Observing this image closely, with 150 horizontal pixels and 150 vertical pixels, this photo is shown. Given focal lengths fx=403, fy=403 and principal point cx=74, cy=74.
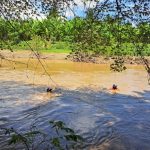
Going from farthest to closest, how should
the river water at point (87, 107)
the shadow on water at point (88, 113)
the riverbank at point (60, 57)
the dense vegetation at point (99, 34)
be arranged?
the riverbank at point (60, 57)
the river water at point (87, 107)
the shadow on water at point (88, 113)
the dense vegetation at point (99, 34)

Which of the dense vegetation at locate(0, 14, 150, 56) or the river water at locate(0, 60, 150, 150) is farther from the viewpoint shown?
the river water at locate(0, 60, 150, 150)

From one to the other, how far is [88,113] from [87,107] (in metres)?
1.52

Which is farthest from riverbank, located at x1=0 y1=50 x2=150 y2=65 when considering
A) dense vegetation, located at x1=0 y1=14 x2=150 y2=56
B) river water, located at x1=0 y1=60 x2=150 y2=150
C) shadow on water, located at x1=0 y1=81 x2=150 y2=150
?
dense vegetation, located at x1=0 y1=14 x2=150 y2=56

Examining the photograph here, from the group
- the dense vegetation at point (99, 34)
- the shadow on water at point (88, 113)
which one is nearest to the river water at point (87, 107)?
the shadow on water at point (88, 113)

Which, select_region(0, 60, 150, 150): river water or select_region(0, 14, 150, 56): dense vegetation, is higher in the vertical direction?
select_region(0, 14, 150, 56): dense vegetation

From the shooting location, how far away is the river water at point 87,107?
14.2 m

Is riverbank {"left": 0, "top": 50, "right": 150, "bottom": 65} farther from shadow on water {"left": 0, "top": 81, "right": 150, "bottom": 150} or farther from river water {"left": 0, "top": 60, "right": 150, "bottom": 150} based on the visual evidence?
shadow on water {"left": 0, "top": 81, "right": 150, "bottom": 150}

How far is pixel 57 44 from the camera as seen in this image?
5812 cm

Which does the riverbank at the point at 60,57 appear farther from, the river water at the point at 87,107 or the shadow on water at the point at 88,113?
the shadow on water at the point at 88,113

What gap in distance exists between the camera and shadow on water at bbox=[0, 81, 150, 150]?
13863 mm

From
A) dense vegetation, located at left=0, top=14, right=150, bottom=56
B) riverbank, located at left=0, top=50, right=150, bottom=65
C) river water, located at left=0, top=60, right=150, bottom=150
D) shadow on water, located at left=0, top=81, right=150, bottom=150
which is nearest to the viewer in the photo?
dense vegetation, located at left=0, top=14, right=150, bottom=56

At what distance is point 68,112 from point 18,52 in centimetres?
3290

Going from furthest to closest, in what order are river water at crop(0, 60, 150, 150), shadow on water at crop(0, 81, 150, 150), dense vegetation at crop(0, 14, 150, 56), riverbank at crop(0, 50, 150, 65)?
riverbank at crop(0, 50, 150, 65) < river water at crop(0, 60, 150, 150) < shadow on water at crop(0, 81, 150, 150) < dense vegetation at crop(0, 14, 150, 56)

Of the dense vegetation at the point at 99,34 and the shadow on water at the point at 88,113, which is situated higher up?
the dense vegetation at the point at 99,34
